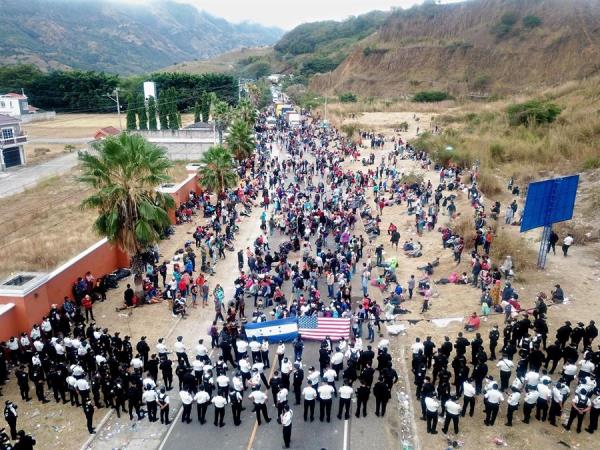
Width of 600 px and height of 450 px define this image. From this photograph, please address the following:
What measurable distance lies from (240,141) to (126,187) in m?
25.9

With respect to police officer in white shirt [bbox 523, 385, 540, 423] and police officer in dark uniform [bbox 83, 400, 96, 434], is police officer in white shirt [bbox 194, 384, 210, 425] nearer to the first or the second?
police officer in dark uniform [bbox 83, 400, 96, 434]

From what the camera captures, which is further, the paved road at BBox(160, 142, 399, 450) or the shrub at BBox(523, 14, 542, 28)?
the shrub at BBox(523, 14, 542, 28)

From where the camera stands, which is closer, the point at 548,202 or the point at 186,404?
the point at 186,404

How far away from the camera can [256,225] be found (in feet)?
109

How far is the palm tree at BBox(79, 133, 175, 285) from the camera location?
65.5ft

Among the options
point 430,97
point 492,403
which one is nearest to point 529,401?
point 492,403

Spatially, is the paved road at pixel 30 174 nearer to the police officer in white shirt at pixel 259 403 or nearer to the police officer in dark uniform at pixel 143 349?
the police officer in dark uniform at pixel 143 349

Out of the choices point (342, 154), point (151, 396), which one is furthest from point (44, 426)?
point (342, 154)

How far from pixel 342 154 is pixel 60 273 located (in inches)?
1482

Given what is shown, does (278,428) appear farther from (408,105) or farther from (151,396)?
(408,105)

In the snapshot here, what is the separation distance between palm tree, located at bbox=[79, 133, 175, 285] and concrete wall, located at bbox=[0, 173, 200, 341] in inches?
94.2

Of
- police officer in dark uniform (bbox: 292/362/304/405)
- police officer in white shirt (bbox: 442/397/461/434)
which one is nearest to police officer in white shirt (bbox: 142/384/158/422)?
police officer in dark uniform (bbox: 292/362/304/405)

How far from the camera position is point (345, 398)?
552 inches

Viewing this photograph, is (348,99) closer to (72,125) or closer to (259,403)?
(72,125)
